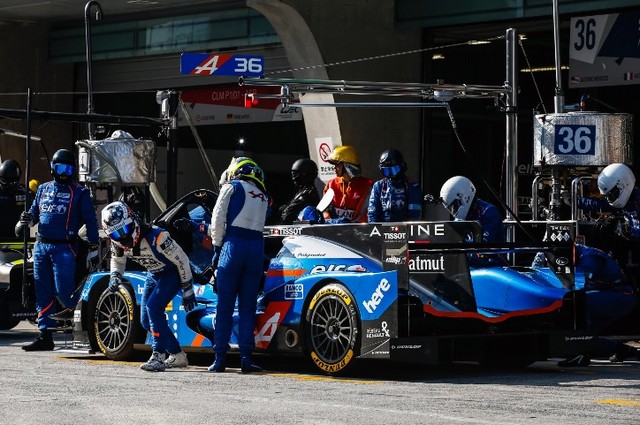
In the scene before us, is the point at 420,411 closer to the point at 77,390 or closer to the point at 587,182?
the point at 77,390

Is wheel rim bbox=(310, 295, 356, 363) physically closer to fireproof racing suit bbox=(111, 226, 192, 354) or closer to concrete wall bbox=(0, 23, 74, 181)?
fireproof racing suit bbox=(111, 226, 192, 354)

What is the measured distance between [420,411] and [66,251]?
7408 millimetres

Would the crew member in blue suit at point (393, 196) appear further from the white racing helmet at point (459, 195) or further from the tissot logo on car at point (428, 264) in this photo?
the tissot logo on car at point (428, 264)

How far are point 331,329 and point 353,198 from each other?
316cm

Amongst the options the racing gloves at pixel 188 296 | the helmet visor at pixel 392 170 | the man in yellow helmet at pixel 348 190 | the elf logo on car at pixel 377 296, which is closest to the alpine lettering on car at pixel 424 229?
the elf logo on car at pixel 377 296

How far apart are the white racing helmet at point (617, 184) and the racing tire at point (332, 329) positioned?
340cm

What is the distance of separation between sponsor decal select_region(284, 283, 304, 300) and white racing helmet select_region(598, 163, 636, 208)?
3.44 metres

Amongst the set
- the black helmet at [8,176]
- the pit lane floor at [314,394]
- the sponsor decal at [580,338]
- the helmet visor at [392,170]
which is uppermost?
the black helmet at [8,176]

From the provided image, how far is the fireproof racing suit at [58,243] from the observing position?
1614cm

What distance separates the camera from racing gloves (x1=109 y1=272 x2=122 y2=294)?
14081 mm

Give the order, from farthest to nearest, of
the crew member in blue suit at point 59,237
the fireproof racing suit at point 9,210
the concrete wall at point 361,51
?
the concrete wall at point 361,51 → the fireproof racing suit at point 9,210 → the crew member in blue suit at point 59,237

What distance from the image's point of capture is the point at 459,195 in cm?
1391

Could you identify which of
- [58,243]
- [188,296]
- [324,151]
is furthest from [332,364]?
[324,151]

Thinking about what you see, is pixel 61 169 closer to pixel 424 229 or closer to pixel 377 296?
pixel 424 229
